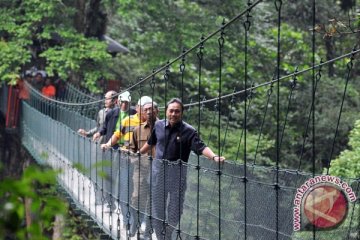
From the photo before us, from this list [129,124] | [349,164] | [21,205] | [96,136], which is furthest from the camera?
[96,136]

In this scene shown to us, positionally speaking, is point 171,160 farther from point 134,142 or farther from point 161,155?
point 134,142

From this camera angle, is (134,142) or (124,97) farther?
(124,97)

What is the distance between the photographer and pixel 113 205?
8.66 metres

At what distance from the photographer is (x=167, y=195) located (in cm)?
654

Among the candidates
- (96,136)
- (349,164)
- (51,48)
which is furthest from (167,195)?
(51,48)

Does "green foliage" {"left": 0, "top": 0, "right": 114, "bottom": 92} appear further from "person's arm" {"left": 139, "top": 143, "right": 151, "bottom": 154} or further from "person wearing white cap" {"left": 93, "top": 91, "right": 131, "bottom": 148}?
"person's arm" {"left": 139, "top": 143, "right": 151, "bottom": 154}

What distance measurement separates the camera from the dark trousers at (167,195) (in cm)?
630

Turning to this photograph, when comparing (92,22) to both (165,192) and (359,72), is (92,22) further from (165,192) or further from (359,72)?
(165,192)

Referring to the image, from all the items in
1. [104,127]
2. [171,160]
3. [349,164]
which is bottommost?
[349,164]

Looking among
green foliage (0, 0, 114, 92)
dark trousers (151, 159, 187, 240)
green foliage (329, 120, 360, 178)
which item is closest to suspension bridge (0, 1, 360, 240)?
dark trousers (151, 159, 187, 240)

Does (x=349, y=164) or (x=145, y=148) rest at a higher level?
(x=145, y=148)

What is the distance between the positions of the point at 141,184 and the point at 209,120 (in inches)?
302

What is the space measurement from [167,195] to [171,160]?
0.63 ft

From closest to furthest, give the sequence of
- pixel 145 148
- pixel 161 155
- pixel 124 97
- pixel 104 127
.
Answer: pixel 161 155, pixel 145 148, pixel 124 97, pixel 104 127
